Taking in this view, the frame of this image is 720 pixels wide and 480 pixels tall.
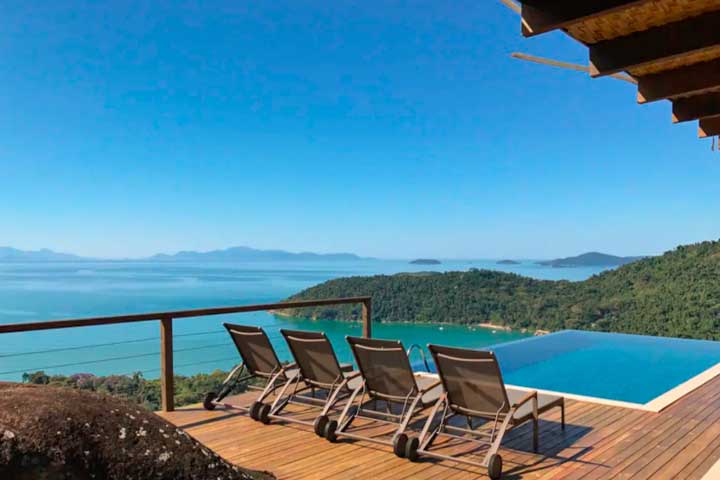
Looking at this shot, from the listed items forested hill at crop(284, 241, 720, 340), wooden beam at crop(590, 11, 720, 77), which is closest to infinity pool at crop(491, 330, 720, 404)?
wooden beam at crop(590, 11, 720, 77)

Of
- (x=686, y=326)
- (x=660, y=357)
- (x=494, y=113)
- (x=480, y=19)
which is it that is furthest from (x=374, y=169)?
(x=660, y=357)

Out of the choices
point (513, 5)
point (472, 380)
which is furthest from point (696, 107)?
point (472, 380)

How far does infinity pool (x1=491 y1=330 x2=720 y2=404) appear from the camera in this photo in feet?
22.7

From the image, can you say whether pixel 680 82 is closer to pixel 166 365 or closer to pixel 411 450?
pixel 411 450

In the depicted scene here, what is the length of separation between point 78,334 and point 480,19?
1867cm

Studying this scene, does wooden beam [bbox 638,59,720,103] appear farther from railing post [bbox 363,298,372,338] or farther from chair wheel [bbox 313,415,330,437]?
railing post [bbox 363,298,372,338]

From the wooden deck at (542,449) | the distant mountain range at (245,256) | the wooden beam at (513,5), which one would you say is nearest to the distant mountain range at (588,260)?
the wooden deck at (542,449)

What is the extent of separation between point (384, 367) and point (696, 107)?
3.16 meters

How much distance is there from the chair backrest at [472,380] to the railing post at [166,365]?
257 centimetres

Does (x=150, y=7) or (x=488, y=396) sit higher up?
(x=150, y=7)

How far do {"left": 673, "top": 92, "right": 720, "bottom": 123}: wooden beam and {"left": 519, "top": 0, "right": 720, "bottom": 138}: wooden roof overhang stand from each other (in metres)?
0.69

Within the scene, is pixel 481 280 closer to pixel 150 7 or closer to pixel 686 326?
pixel 686 326

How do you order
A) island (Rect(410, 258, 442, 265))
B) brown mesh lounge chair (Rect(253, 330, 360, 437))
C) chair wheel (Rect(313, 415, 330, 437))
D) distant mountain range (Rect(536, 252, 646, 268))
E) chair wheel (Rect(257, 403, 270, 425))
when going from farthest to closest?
island (Rect(410, 258, 442, 265)) < distant mountain range (Rect(536, 252, 646, 268)) < chair wheel (Rect(257, 403, 270, 425)) < brown mesh lounge chair (Rect(253, 330, 360, 437)) < chair wheel (Rect(313, 415, 330, 437))

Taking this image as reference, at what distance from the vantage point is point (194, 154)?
33656 mm
